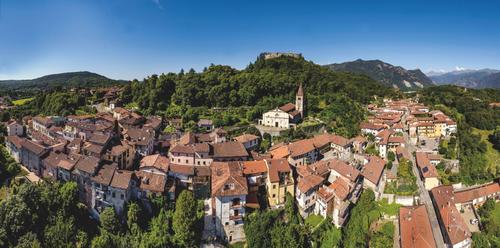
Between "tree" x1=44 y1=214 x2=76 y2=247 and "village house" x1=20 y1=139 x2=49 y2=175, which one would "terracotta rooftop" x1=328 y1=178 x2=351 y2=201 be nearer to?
"tree" x1=44 y1=214 x2=76 y2=247

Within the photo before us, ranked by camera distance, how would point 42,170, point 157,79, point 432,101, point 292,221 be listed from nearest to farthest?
1. point 292,221
2. point 42,170
3. point 157,79
4. point 432,101

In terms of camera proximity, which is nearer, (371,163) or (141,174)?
(141,174)

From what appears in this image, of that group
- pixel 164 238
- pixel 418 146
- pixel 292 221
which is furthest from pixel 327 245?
pixel 418 146

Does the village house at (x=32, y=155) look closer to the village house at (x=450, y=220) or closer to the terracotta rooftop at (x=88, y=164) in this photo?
the terracotta rooftop at (x=88, y=164)

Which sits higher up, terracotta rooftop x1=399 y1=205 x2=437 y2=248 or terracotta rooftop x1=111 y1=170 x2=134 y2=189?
terracotta rooftop x1=111 y1=170 x2=134 y2=189

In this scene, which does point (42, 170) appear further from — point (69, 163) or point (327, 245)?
point (327, 245)

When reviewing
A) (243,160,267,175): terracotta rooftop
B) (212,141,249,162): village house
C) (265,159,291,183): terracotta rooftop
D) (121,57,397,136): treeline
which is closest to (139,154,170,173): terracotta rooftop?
(212,141,249,162): village house

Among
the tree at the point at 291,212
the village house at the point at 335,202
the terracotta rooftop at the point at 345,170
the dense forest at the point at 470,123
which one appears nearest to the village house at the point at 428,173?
the dense forest at the point at 470,123

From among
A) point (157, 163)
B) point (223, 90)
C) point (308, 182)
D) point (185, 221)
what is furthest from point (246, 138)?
point (223, 90)
